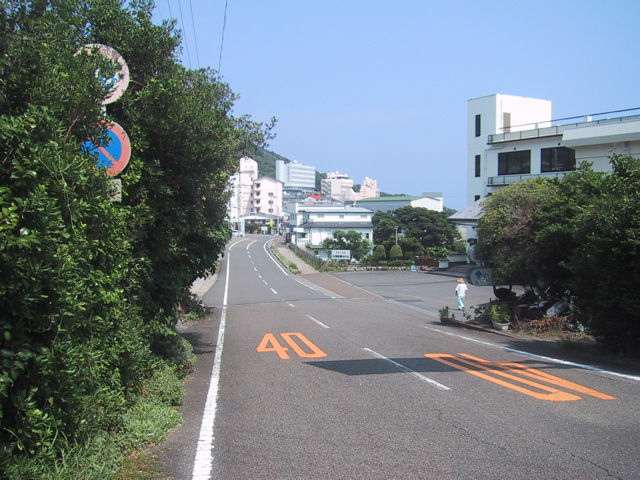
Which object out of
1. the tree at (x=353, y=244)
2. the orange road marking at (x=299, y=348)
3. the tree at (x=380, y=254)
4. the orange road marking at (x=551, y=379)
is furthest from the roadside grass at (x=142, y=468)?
the tree at (x=353, y=244)

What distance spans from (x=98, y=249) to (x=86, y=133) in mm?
1219

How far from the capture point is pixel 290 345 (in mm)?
13445

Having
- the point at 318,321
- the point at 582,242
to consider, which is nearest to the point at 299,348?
the point at 318,321

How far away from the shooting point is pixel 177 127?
785 cm

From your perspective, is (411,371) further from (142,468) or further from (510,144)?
(510,144)

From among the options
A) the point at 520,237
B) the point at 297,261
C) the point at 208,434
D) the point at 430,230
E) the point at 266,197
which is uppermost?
the point at 266,197

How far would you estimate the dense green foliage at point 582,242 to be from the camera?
410 inches

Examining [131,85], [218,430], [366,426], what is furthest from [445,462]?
[131,85]

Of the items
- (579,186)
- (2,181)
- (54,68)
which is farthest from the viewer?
(579,186)

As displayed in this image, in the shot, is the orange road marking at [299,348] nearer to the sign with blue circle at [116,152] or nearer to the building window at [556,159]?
the sign with blue circle at [116,152]

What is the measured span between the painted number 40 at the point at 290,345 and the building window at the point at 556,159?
33846mm

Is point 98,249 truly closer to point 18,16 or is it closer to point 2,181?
point 2,181

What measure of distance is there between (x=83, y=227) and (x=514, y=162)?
4586cm

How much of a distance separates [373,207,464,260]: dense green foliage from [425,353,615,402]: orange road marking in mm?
51972
